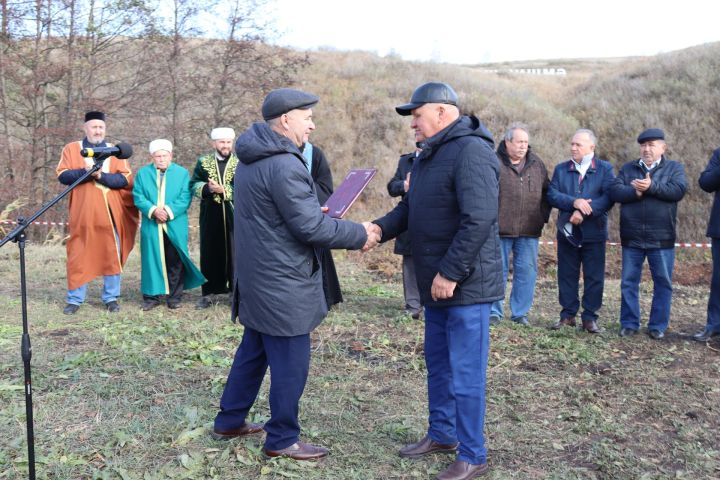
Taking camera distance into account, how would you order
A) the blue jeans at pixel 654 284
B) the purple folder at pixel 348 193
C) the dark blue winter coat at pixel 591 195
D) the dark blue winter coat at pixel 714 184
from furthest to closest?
the dark blue winter coat at pixel 591 195 → the blue jeans at pixel 654 284 → the dark blue winter coat at pixel 714 184 → the purple folder at pixel 348 193

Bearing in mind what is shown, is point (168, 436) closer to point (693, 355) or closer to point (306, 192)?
point (306, 192)

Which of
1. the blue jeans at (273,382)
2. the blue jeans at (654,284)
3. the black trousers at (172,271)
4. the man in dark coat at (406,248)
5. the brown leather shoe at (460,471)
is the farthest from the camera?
the black trousers at (172,271)

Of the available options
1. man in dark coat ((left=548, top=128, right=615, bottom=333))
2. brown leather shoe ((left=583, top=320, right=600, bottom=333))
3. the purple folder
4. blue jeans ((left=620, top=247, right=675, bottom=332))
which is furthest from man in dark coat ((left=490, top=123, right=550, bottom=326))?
the purple folder

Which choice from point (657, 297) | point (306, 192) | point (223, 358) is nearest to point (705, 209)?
point (657, 297)

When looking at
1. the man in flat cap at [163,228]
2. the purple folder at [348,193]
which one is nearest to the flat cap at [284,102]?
the purple folder at [348,193]

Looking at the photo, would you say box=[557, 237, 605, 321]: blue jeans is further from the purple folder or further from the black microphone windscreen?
the black microphone windscreen

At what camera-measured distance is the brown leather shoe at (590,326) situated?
22.6 ft

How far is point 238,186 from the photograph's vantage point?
12.6 ft

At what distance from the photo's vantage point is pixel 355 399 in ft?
16.4

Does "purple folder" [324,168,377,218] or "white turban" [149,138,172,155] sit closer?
"purple folder" [324,168,377,218]

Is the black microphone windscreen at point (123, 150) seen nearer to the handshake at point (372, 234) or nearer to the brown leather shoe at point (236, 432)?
the handshake at point (372, 234)

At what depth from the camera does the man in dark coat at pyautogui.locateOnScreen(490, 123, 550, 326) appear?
23.2 ft

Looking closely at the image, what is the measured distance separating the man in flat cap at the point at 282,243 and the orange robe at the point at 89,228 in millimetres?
4385

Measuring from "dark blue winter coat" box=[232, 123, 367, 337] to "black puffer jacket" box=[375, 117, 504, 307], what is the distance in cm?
50
